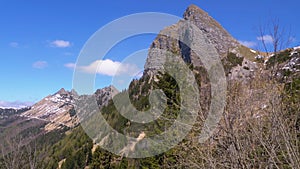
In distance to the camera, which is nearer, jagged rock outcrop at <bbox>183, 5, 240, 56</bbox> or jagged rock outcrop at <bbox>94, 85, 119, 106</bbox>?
jagged rock outcrop at <bbox>94, 85, 119, 106</bbox>

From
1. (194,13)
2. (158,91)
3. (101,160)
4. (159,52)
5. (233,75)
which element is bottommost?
(101,160)

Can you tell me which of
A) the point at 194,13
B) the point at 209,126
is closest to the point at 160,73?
the point at 209,126

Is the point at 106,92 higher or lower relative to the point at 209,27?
lower

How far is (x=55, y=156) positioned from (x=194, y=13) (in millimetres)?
101282

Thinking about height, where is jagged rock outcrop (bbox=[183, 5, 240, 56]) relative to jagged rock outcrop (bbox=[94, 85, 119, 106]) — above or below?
above

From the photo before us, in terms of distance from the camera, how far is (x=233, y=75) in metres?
10.4

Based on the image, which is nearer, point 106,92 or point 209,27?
point 106,92

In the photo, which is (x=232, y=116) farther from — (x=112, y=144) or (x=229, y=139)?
(x=112, y=144)

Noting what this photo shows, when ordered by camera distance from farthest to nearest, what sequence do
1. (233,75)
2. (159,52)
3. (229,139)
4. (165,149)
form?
(159,52) < (165,149) < (233,75) < (229,139)

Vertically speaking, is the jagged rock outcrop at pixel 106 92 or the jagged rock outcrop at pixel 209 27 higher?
the jagged rock outcrop at pixel 209 27

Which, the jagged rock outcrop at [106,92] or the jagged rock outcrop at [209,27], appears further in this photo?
the jagged rock outcrop at [209,27]

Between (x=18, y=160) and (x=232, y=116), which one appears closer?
(x=232, y=116)

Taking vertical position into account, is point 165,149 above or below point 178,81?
below

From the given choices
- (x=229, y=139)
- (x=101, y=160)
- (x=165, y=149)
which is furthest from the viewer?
(x=101, y=160)
